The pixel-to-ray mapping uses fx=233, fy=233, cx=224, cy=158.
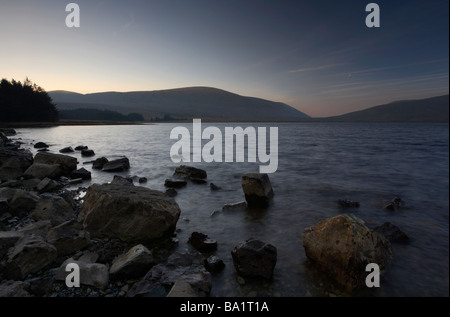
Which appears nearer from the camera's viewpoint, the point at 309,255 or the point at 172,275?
the point at 172,275

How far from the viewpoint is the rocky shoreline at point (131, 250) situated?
4.49 m

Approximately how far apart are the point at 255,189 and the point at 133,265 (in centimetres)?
592

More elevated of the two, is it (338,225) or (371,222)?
(338,225)

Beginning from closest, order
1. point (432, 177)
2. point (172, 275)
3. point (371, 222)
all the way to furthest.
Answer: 1. point (172, 275)
2. point (371, 222)
3. point (432, 177)

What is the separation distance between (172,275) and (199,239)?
5.81 feet

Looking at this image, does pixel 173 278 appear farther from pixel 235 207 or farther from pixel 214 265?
pixel 235 207

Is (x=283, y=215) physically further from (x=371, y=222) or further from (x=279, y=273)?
(x=279, y=273)

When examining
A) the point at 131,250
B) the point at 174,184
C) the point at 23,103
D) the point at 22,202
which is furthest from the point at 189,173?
the point at 23,103

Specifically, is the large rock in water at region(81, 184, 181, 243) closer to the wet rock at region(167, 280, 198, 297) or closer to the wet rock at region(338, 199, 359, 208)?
the wet rock at region(167, 280, 198, 297)

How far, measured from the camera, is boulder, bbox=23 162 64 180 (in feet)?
40.0

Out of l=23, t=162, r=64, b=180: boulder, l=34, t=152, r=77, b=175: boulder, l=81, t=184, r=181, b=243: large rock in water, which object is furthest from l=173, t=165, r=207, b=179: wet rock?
l=81, t=184, r=181, b=243: large rock in water

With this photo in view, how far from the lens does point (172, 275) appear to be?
472 centimetres
